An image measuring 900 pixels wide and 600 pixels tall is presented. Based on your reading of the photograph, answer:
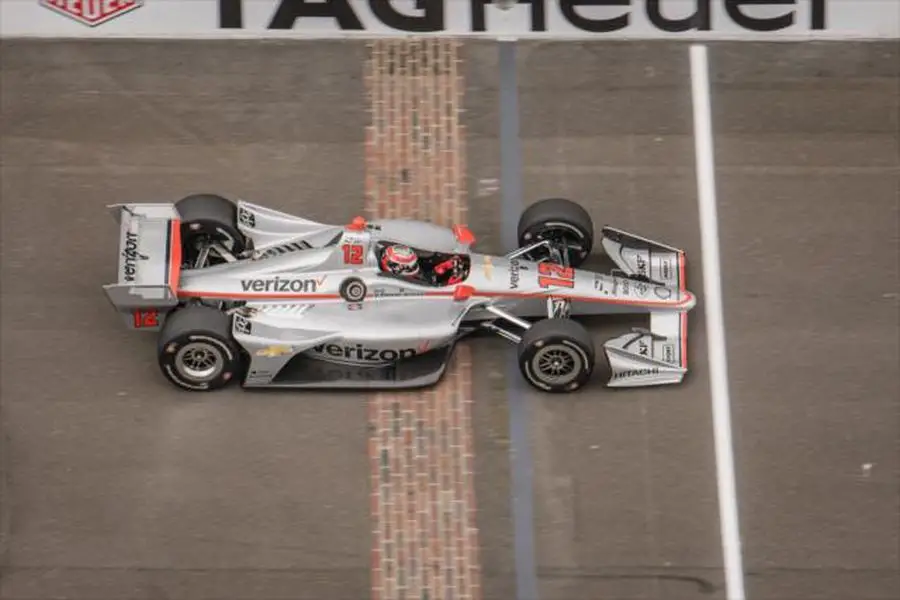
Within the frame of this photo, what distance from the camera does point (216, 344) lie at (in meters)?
10.1

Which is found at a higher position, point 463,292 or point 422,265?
point 422,265

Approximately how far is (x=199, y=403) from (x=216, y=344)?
0.77 metres

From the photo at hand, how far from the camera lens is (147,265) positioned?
10258mm

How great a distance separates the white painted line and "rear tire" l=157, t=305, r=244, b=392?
3834 mm

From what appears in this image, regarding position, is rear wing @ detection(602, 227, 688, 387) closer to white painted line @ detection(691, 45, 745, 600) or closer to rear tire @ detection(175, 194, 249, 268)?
white painted line @ detection(691, 45, 745, 600)

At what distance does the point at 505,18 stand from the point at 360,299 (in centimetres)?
370

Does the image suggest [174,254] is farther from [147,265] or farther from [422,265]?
[422,265]

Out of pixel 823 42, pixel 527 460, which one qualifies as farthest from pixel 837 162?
pixel 527 460

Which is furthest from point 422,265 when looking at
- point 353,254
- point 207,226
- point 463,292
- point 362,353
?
point 207,226

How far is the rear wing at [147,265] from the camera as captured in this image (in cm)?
1020

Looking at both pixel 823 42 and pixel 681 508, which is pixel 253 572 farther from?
pixel 823 42

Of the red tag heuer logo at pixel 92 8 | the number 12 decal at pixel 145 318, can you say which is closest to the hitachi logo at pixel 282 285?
the number 12 decal at pixel 145 318

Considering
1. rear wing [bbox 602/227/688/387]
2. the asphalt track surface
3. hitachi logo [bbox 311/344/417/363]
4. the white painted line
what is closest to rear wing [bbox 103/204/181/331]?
the asphalt track surface

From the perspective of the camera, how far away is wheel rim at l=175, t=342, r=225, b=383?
1019 centimetres
